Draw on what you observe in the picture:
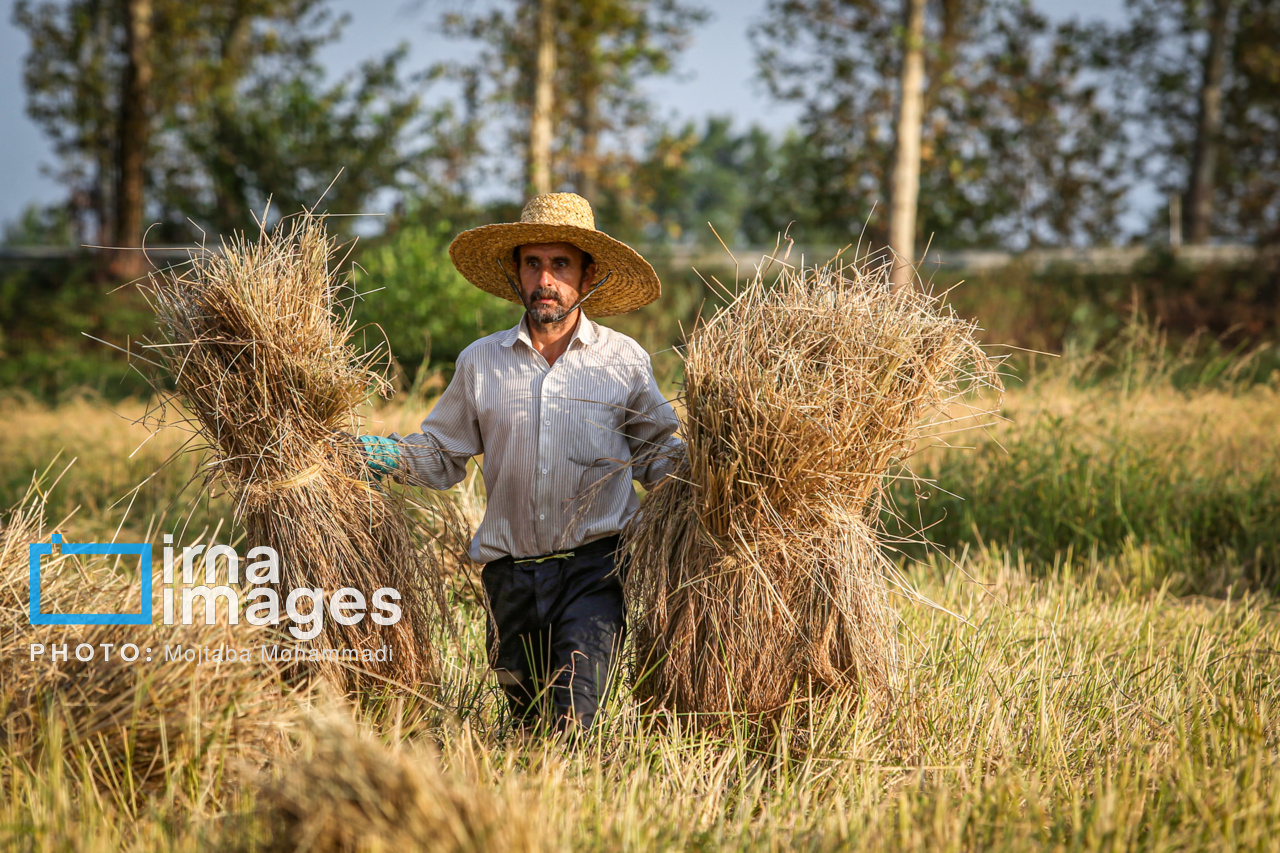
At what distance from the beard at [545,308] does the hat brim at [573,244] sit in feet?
0.56

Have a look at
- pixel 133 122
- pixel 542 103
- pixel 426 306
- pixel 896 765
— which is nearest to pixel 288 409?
pixel 896 765

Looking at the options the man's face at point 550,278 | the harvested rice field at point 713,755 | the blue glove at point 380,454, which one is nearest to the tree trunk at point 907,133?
the harvested rice field at point 713,755

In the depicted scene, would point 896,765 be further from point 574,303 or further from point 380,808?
point 574,303

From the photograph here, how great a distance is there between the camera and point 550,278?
2965 millimetres

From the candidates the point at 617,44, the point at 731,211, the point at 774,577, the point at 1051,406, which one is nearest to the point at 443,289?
the point at 1051,406

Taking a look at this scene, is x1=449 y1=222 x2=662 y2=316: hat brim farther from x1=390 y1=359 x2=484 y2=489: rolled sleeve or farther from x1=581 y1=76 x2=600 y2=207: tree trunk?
x1=581 y1=76 x2=600 y2=207: tree trunk

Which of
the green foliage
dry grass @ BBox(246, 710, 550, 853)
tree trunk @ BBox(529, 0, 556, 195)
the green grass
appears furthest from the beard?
tree trunk @ BBox(529, 0, 556, 195)

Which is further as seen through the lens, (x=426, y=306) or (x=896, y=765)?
(x=426, y=306)

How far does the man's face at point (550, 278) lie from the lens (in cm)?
290

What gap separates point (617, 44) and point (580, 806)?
1240 centimetres

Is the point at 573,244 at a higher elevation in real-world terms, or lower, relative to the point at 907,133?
lower

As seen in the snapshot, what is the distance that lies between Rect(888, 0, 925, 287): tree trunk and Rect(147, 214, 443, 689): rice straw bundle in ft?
29.3

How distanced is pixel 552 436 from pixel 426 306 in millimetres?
4884

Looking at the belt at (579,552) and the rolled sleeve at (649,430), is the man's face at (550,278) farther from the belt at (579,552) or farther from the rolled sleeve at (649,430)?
the belt at (579,552)
